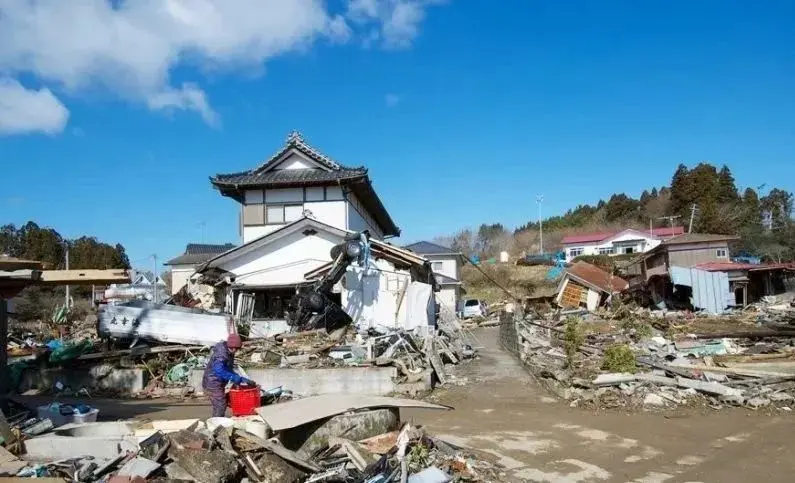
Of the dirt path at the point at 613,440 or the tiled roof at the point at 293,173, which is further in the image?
the tiled roof at the point at 293,173

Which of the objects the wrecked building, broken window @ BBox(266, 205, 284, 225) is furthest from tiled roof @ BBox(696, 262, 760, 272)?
broken window @ BBox(266, 205, 284, 225)

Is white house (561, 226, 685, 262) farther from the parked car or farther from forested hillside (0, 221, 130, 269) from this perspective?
forested hillside (0, 221, 130, 269)

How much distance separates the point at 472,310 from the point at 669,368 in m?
25.7

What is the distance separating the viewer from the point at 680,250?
36594mm

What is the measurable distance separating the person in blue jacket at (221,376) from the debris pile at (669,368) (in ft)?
22.2

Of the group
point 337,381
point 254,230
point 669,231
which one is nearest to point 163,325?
point 337,381

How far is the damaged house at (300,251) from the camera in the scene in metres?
16.9

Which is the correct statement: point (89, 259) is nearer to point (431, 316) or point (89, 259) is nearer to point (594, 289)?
point (431, 316)

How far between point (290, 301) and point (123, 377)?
560 cm

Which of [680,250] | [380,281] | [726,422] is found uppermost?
[680,250]

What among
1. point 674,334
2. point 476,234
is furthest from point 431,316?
point 476,234

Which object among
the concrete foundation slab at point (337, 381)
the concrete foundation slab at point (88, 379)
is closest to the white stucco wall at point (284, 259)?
the concrete foundation slab at point (88, 379)

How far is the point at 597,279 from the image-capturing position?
3838cm

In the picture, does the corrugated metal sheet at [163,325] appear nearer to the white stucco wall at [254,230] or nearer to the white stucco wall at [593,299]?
the white stucco wall at [254,230]
